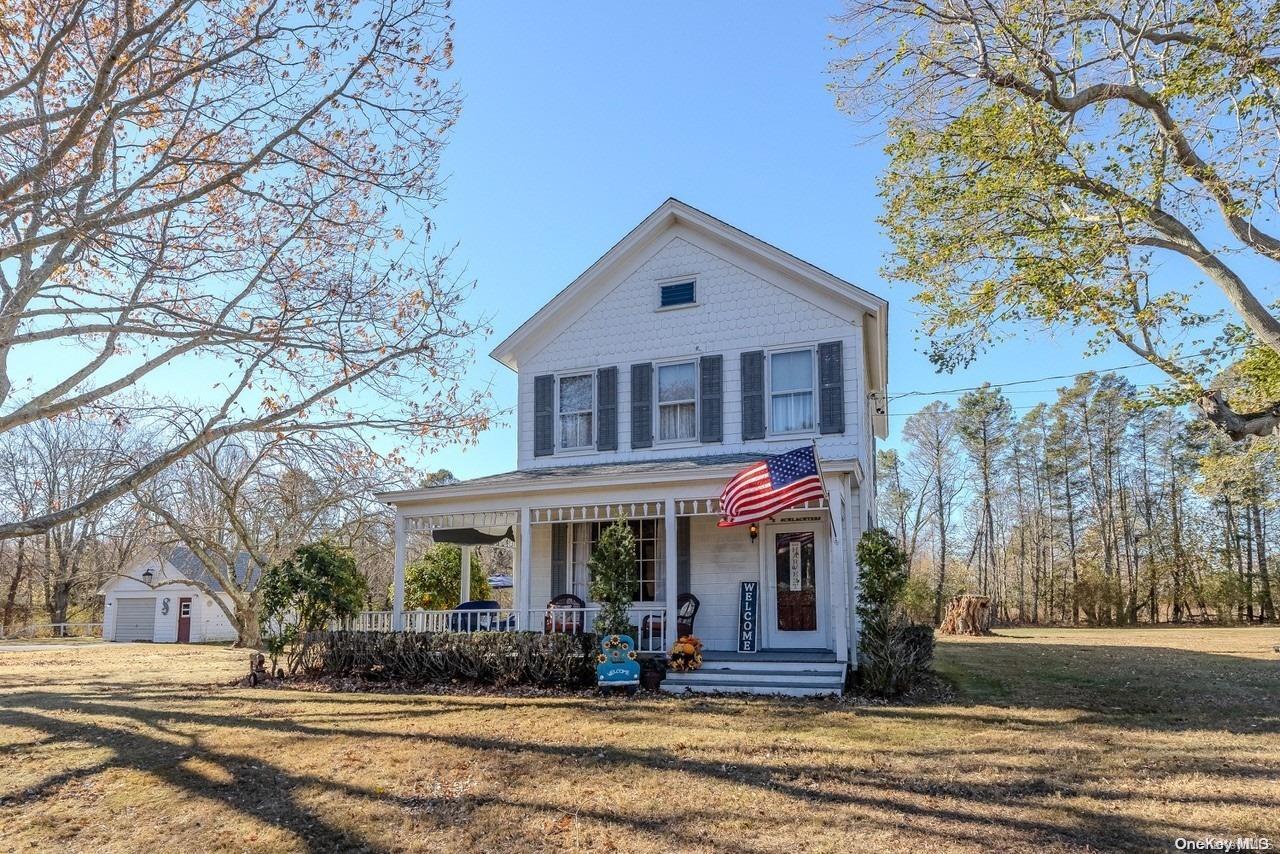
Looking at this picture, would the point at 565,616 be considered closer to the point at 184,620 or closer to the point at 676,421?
the point at 676,421

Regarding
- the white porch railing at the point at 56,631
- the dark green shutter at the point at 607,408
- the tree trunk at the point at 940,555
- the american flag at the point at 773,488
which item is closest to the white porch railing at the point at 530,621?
the american flag at the point at 773,488

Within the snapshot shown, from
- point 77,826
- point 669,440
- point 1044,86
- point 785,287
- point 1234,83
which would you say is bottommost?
point 77,826

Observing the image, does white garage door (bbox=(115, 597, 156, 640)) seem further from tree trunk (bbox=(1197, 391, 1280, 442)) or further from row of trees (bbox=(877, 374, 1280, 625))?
tree trunk (bbox=(1197, 391, 1280, 442))

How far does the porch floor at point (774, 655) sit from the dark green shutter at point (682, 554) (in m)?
1.14

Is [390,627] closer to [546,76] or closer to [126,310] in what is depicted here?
[126,310]

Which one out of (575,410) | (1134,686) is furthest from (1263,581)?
(575,410)

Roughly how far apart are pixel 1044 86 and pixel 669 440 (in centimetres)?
786

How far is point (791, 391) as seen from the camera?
533 inches

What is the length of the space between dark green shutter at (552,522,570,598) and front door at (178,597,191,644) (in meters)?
26.3

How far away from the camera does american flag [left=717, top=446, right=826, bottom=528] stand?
403 inches

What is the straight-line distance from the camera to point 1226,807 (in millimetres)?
5547

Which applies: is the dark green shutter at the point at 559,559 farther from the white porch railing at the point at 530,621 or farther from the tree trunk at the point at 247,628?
the tree trunk at the point at 247,628

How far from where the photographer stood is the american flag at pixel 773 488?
33.6 feet

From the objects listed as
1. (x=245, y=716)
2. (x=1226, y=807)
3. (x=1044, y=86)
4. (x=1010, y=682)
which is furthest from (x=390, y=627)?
(x=1044, y=86)
